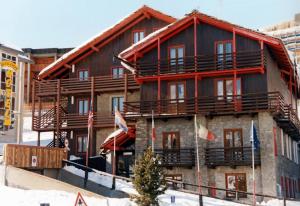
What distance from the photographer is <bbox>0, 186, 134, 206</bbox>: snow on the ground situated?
2405 cm

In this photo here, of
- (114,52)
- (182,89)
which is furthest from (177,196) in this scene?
(114,52)

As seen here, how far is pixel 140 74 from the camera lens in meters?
38.0

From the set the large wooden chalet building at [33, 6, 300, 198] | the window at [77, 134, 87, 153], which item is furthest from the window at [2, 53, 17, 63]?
the window at [77, 134, 87, 153]

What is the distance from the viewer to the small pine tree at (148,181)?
24.8 meters

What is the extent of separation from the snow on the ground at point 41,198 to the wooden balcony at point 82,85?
16336 millimetres

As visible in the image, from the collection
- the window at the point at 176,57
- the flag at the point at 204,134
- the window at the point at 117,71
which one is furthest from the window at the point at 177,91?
the window at the point at 117,71

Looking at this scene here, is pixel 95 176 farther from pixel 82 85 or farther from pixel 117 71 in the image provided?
pixel 117 71

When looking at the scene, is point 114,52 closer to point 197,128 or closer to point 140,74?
point 140,74

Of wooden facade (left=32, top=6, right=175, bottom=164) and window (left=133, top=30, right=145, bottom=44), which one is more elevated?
window (left=133, top=30, right=145, bottom=44)

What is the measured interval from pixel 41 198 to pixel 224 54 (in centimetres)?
1626

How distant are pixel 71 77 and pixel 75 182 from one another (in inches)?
551

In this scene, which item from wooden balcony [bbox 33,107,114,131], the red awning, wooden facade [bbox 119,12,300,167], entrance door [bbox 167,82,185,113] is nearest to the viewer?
wooden facade [bbox 119,12,300,167]

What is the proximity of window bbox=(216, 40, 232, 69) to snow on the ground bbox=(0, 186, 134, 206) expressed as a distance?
13213 mm

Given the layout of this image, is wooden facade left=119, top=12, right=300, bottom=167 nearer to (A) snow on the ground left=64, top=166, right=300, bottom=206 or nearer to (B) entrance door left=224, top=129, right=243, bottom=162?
(B) entrance door left=224, top=129, right=243, bottom=162
